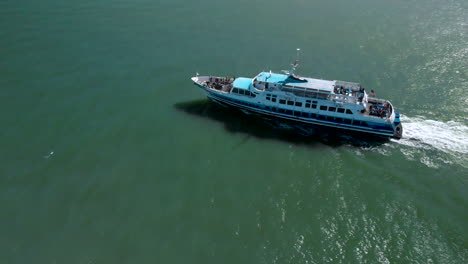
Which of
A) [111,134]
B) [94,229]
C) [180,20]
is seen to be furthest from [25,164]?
[180,20]

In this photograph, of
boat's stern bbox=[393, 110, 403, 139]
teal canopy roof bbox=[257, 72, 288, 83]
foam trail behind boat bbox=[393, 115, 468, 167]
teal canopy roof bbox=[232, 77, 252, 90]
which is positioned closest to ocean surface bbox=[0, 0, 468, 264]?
foam trail behind boat bbox=[393, 115, 468, 167]

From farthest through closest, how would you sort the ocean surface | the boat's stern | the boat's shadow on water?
the boat's shadow on water
the boat's stern
the ocean surface

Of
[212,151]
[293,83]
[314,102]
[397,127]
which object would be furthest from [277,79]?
[397,127]

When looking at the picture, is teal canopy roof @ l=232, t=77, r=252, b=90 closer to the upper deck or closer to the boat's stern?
the upper deck

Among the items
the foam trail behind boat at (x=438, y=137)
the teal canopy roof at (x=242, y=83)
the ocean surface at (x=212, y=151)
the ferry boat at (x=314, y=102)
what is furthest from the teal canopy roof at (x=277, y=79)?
the foam trail behind boat at (x=438, y=137)

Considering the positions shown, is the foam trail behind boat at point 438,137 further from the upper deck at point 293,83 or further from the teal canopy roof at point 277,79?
the teal canopy roof at point 277,79

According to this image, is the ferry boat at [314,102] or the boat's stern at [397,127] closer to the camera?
the boat's stern at [397,127]
